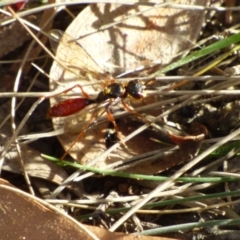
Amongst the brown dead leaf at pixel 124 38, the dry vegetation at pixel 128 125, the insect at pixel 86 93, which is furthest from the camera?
the brown dead leaf at pixel 124 38

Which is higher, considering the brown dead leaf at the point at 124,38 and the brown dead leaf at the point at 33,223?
the brown dead leaf at the point at 124,38

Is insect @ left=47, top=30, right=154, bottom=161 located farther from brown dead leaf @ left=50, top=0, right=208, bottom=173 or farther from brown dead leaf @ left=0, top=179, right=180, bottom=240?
brown dead leaf @ left=0, top=179, right=180, bottom=240

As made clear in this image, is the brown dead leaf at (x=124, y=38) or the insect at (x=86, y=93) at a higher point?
the brown dead leaf at (x=124, y=38)

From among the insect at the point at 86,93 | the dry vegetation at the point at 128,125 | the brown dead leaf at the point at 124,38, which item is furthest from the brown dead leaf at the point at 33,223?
the brown dead leaf at the point at 124,38

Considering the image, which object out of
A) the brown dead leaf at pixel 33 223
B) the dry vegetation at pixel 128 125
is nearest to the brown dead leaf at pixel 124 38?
the dry vegetation at pixel 128 125

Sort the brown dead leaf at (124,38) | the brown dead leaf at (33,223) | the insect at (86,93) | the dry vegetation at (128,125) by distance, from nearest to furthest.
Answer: the brown dead leaf at (33,223) < the dry vegetation at (128,125) < the insect at (86,93) < the brown dead leaf at (124,38)

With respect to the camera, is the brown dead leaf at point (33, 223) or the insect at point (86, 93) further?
the insect at point (86, 93)

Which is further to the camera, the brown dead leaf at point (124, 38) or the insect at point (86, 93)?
the brown dead leaf at point (124, 38)

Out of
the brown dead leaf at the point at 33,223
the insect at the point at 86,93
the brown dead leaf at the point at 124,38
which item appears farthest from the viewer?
the brown dead leaf at the point at 124,38

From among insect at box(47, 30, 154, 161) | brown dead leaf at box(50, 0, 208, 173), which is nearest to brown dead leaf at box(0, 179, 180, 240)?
insect at box(47, 30, 154, 161)

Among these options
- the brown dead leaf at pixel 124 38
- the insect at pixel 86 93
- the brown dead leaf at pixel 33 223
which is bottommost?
the brown dead leaf at pixel 33 223

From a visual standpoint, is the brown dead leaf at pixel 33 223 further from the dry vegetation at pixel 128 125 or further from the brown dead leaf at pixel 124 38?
the brown dead leaf at pixel 124 38
